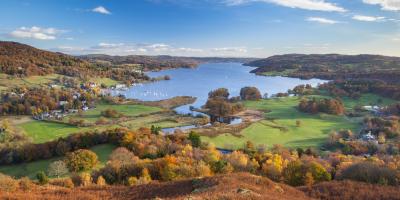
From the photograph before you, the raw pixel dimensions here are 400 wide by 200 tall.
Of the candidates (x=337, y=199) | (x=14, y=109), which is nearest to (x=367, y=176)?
(x=337, y=199)

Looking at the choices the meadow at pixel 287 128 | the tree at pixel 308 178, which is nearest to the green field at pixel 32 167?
the meadow at pixel 287 128

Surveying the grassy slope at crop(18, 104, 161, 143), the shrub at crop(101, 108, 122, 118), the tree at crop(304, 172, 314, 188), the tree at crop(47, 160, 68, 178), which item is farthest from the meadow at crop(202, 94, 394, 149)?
the tree at crop(304, 172, 314, 188)

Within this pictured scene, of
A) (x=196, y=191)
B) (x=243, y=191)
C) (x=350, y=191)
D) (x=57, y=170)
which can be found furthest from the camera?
(x=57, y=170)

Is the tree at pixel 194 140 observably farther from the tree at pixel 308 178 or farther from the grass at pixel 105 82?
the grass at pixel 105 82

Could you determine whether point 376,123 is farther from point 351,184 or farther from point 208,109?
point 351,184

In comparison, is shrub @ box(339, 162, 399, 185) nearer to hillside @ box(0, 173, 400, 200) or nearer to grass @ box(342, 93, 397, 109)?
hillside @ box(0, 173, 400, 200)

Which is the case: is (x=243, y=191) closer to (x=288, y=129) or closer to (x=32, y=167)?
(x=32, y=167)

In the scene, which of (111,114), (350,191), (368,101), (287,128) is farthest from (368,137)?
(111,114)
